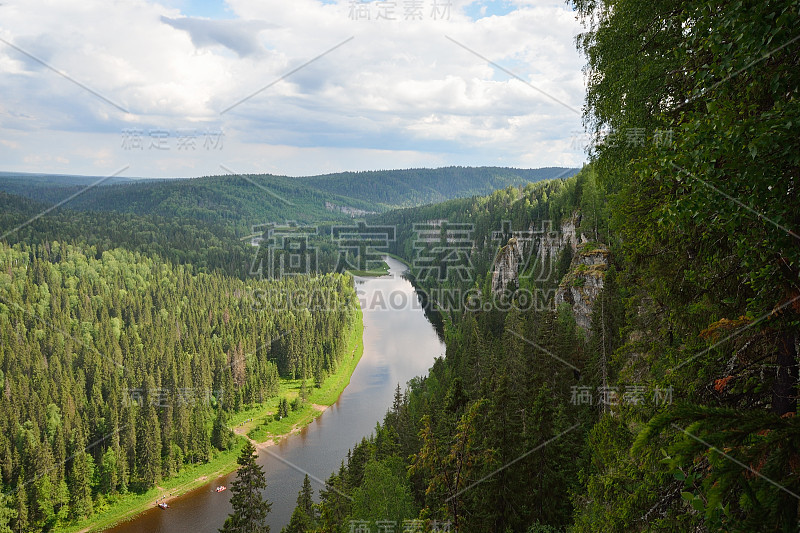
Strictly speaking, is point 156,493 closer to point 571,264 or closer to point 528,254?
point 571,264

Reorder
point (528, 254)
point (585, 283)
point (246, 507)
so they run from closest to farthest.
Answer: point (246, 507) < point (585, 283) < point (528, 254)

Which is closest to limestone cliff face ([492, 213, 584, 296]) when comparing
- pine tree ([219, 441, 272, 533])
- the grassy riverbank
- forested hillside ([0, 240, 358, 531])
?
the grassy riverbank

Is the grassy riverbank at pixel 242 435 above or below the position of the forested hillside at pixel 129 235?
below

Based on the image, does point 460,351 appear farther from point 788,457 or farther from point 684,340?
point 788,457

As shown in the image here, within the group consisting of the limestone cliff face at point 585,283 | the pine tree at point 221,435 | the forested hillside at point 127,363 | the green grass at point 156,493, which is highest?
the limestone cliff face at point 585,283

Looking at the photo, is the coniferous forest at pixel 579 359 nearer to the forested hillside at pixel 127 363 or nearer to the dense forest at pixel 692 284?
the dense forest at pixel 692 284

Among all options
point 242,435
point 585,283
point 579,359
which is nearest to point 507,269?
point 585,283

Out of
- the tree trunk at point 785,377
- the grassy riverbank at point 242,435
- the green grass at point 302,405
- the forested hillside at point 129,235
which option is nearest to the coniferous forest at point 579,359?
the tree trunk at point 785,377
